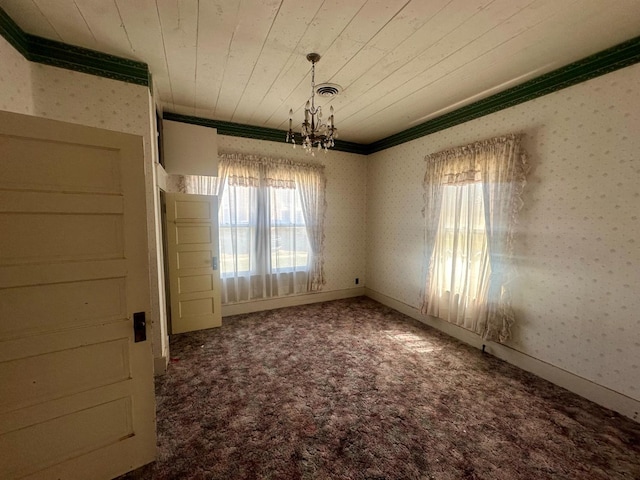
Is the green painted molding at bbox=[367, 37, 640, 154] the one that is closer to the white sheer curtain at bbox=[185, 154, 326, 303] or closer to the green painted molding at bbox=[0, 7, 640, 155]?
the green painted molding at bbox=[0, 7, 640, 155]

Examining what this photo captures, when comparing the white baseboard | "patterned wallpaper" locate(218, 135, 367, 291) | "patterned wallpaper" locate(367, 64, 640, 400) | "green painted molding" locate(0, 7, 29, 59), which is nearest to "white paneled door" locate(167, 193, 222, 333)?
"green painted molding" locate(0, 7, 29, 59)

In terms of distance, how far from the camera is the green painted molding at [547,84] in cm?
201

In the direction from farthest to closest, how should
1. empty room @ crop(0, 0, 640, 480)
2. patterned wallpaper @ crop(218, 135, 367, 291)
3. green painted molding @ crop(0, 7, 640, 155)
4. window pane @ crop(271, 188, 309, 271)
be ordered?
patterned wallpaper @ crop(218, 135, 367, 291) → window pane @ crop(271, 188, 309, 271) → green painted molding @ crop(0, 7, 640, 155) → empty room @ crop(0, 0, 640, 480)

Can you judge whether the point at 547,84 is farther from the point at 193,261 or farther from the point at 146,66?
the point at 193,261

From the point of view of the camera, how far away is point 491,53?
83.9 inches

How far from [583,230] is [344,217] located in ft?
10.4

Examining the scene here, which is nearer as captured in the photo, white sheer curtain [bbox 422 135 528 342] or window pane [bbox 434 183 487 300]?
white sheer curtain [bbox 422 135 528 342]

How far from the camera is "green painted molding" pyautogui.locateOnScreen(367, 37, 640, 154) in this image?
2.01 m

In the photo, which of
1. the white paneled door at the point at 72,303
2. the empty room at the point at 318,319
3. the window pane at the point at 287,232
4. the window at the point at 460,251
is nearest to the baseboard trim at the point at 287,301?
the empty room at the point at 318,319

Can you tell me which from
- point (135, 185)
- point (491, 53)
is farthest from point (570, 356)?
point (135, 185)

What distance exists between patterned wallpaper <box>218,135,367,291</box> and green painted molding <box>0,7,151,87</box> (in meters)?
2.45

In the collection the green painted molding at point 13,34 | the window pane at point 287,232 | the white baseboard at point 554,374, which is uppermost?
the green painted molding at point 13,34

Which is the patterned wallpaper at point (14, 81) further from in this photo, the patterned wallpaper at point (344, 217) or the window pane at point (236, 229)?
the patterned wallpaper at point (344, 217)

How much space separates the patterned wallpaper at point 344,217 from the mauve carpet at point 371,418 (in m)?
1.83
